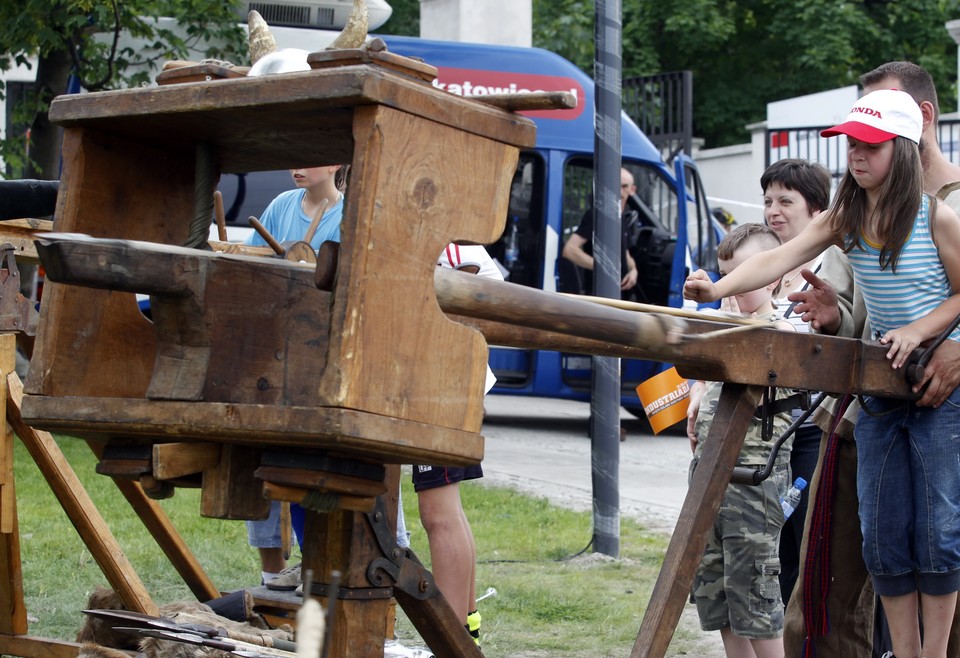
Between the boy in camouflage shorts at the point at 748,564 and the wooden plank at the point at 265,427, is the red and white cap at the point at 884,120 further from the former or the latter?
the wooden plank at the point at 265,427

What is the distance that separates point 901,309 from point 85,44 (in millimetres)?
8367

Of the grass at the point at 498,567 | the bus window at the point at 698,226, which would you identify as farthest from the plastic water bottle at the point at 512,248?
the grass at the point at 498,567

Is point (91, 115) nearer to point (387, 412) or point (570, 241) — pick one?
point (387, 412)

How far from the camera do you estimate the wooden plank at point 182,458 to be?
2309mm

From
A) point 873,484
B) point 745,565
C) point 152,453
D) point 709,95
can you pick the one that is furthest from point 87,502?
point 709,95

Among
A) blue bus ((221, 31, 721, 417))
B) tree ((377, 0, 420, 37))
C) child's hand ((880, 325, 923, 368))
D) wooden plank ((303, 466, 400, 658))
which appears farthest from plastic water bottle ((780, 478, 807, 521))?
tree ((377, 0, 420, 37))

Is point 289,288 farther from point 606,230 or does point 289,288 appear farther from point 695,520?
point 606,230

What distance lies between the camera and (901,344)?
2855 millimetres

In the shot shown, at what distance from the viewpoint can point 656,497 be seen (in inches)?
305

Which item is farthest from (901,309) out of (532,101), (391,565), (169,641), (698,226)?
(698,226)

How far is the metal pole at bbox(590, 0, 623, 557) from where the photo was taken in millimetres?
6035

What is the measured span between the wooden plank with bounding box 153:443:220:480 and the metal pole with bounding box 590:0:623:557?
12.5 ft

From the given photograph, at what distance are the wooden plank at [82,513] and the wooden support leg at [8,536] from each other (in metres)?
0.05

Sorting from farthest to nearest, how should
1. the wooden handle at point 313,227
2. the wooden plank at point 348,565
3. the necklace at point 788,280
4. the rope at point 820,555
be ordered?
the necklace at point 788,280
the wooden handle at point 313,227
the rope at point 820,555
the wooden plank at point 348,565
